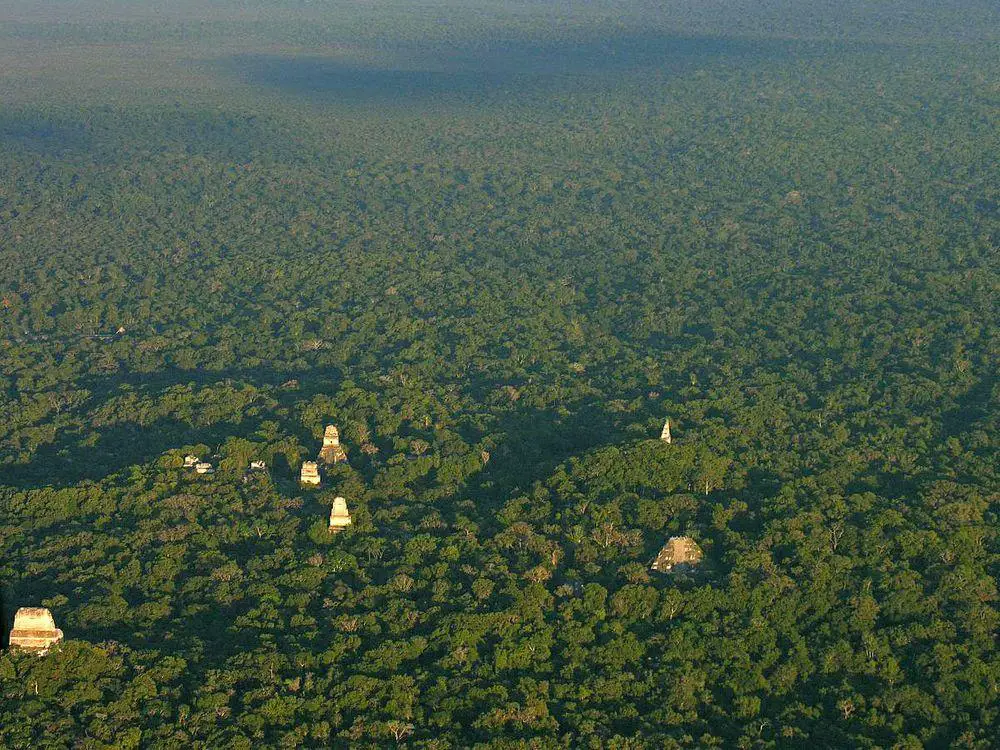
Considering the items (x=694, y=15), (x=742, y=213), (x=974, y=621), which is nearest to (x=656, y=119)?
(x=742, y=213)

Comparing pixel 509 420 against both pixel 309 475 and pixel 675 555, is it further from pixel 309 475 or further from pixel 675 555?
pixel 675 555

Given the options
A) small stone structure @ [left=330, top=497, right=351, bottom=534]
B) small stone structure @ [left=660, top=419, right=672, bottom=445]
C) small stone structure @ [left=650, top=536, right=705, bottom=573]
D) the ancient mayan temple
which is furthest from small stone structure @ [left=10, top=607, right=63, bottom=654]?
small stone structure @ [left=660, top=419, right=672, bottom=445]

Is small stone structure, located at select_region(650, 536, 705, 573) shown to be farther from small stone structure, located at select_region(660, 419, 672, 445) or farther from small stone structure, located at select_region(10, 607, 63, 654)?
small stone structure, located at select_region(10, 607, 63, 654)

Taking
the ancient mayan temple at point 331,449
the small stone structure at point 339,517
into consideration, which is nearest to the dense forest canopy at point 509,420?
the ancient mayan temple at point 331,449

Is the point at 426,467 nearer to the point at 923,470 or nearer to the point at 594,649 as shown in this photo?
the point at 594,649

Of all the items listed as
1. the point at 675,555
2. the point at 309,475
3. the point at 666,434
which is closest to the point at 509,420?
the point at 666,434
